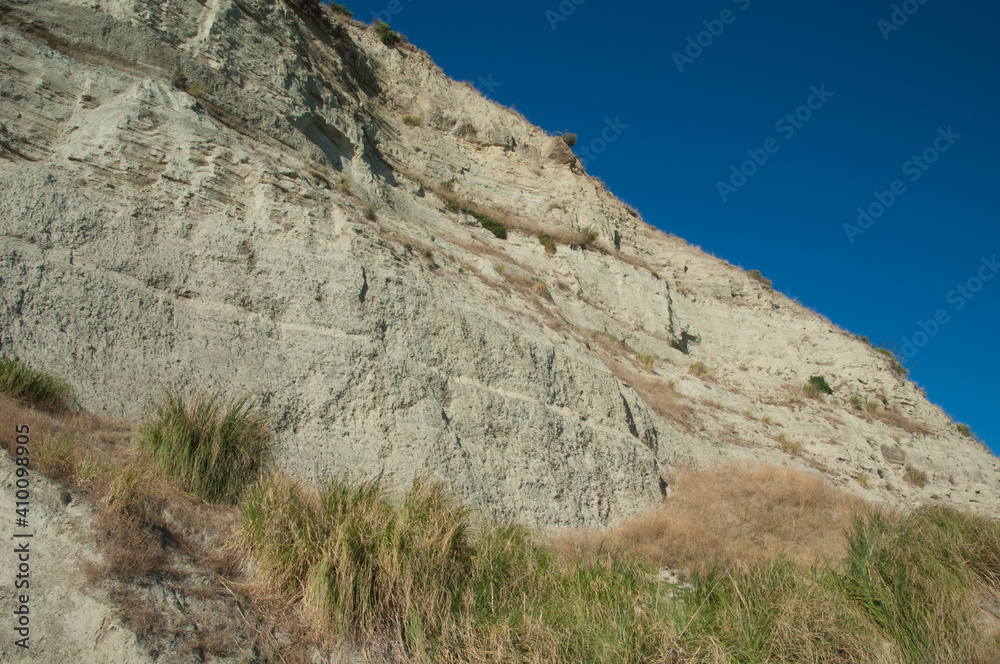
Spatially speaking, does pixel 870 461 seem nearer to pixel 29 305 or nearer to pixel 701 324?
pixel 701 324

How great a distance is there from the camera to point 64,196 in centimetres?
862

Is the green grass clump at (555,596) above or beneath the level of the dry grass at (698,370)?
beneath

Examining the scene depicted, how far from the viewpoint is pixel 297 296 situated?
31.9ft

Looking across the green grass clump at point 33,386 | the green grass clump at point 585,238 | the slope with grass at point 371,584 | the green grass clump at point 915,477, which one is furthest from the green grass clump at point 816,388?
the green grass clump at point 33,386

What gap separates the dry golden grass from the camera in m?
8.79

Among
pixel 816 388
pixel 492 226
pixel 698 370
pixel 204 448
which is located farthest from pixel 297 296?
pixel 816 388

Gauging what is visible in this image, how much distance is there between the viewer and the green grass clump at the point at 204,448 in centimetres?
577

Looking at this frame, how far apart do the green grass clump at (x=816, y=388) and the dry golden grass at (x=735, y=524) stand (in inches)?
392

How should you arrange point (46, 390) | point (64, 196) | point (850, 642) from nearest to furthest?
point (850, 642)
point (46, 390)
point (64, 196)

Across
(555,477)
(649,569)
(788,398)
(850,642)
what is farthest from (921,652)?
(788,398)

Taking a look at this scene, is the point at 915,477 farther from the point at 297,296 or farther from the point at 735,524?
the point at 297,296

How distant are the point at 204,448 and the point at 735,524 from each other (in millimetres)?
9079

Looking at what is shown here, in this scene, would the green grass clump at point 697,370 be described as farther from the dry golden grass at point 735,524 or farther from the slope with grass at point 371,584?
the slope with grass at point 371,584

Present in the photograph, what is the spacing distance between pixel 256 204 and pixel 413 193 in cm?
963
